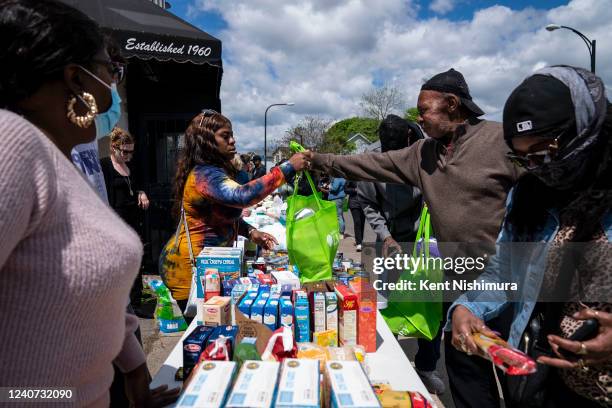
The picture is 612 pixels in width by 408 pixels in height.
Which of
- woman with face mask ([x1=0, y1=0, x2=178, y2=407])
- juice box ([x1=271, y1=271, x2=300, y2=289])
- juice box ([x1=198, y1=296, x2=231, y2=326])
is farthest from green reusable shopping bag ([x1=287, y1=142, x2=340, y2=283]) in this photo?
woman with face mask ([x1=0, y1=0, x2=178, y2=407])

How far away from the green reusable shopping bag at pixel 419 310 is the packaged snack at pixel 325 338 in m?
0.89

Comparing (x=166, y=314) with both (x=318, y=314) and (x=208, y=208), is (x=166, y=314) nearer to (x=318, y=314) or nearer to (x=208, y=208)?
(x=208, y=208)

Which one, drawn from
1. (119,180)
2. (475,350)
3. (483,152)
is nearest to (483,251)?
(483,152)

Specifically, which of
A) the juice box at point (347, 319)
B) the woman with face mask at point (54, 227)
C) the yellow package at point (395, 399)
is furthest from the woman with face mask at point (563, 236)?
the woman with face mask at point (54, 227)

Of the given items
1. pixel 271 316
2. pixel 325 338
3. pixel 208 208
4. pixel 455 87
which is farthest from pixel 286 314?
pixel 455 87

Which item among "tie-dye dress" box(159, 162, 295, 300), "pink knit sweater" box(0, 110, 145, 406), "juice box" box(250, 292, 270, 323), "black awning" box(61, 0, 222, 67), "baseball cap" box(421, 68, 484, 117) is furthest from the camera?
"black awning" box(61, 0, 222, 67)

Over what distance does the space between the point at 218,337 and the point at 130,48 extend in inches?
164

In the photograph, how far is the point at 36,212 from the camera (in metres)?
0.76

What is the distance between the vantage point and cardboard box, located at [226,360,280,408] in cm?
93

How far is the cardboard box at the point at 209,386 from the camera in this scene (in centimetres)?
94

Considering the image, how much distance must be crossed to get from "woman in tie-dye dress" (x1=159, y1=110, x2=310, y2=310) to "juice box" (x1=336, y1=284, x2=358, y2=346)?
0.86 m

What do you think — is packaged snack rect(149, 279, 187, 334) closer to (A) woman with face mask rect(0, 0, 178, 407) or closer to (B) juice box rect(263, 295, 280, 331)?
(B) juice box rect(263, 295, 280, 331)

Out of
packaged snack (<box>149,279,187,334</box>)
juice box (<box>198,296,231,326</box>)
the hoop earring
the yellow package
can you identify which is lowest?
packaged snack (<box>149,279,187,334</box>)

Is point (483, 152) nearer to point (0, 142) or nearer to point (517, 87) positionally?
point (517, 87)
